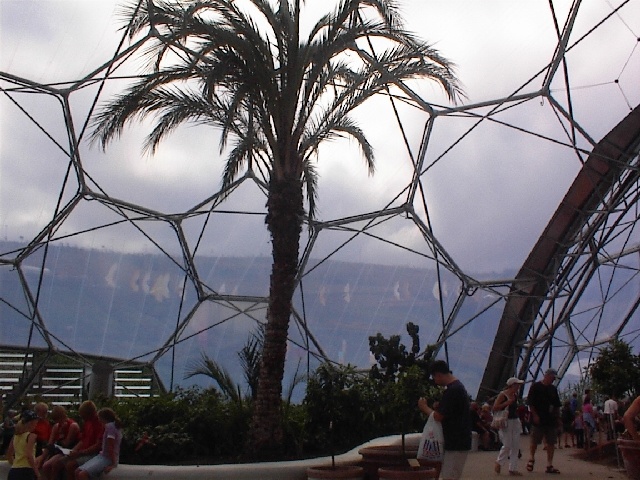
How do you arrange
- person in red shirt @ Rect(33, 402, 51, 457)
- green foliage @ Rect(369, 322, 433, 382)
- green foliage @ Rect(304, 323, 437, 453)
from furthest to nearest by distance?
green foliage @ Rect(369, 322, 433, 382) → green foliage @ Rect(304, 323, 437, 453) → person in red shirt @ Rect(33, 402, 51, 457)

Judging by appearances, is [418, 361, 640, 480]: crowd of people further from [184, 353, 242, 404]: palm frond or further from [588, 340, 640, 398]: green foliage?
[184, 353, 242, 404]: palm frond

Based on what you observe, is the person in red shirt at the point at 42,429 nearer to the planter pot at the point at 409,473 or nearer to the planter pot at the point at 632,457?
the planter pot at the point at 409,473

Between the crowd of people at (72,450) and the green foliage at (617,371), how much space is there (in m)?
9.38

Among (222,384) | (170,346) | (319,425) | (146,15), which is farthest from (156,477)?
(170,346)

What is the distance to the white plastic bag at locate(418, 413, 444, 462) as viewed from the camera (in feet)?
21.7

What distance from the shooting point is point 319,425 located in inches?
438

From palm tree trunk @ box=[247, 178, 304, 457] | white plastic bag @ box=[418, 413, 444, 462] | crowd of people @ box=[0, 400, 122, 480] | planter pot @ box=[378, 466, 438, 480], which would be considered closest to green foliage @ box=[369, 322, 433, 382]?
palm tree trunk @ box=[247, 178, 304, 457]

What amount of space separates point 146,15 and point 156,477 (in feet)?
21.5

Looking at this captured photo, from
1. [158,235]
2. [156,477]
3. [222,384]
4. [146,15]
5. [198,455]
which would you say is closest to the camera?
[156,477]

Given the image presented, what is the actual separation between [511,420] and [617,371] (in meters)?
5.19

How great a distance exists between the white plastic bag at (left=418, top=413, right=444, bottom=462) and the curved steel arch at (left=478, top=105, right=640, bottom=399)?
11.8 m

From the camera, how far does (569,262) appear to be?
68.7 ft

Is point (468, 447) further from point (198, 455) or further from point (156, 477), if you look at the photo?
point (198, 455)

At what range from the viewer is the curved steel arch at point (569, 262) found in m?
18.1
